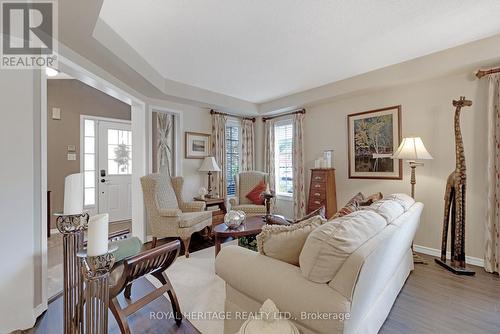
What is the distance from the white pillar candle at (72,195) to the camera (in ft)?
3.82

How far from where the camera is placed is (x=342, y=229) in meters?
1.28

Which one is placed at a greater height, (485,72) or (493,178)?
(485,72)

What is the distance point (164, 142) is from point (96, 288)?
4176 millimetres

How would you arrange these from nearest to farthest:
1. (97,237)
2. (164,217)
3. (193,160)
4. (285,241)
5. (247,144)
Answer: (97,237) → (285,241) → (164,217) → (193,160) → (247,144)

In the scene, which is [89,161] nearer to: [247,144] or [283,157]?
[247,144]

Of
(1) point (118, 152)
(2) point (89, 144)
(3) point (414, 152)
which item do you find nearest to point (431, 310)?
(3) point (414, 152)

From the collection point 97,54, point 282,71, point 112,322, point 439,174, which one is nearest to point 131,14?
point 97,54

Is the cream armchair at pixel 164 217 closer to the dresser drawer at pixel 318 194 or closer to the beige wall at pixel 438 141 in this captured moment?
the dresser drawer at pixel 318 194

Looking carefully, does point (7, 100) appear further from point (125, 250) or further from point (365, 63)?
point (365, 63)

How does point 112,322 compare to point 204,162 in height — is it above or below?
below

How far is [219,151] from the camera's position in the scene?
16.1 ft

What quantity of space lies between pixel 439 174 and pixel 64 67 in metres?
4.57

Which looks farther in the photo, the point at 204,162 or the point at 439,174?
the point at 204,162

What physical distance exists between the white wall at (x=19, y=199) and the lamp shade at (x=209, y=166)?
8.77ft
